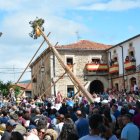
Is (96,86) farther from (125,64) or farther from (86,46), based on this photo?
(125,64)

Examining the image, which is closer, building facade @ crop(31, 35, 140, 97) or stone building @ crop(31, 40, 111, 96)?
building facade @ crop(31, 35, 140, 97)

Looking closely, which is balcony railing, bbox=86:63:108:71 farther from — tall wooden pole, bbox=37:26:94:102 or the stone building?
tall wooden pole, bbox=37:26:94:102

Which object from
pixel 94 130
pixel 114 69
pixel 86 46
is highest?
pixel 86 46

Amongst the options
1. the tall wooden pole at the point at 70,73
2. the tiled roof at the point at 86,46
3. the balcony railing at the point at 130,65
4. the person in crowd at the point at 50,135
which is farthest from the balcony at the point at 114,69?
the person in crowd at the point at 50,135

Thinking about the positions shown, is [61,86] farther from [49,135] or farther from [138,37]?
[49,135]

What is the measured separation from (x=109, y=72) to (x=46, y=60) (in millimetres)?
7134

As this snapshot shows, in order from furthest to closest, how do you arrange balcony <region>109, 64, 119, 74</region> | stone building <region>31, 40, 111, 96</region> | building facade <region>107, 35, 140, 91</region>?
stone building <region>31, 40, 111, 96</region>
balcony <region>109, 64, 119, 74</region>
building facade <region>107, 35, 140, 91</region>

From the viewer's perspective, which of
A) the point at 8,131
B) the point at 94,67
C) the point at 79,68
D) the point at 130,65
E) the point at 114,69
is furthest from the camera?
the point at 79,68

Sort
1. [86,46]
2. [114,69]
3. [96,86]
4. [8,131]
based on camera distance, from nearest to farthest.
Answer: [8,131] → [114,69] → [96,86] → [86,46]

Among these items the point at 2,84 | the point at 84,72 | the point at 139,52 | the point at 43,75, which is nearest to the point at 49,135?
the point at 139,52

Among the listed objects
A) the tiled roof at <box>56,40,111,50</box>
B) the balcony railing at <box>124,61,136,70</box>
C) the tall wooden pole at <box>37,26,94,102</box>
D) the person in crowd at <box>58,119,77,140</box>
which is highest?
the tiled roof at <box>56,40,111,50</box>

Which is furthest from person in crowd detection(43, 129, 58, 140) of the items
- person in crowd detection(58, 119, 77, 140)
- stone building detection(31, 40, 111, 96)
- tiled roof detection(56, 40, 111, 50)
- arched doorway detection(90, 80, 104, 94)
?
arched doorway detection(90, 80, 104, 94)

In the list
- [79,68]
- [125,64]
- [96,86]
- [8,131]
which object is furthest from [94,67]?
[8,131]

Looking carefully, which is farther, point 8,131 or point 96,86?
point 96,86
